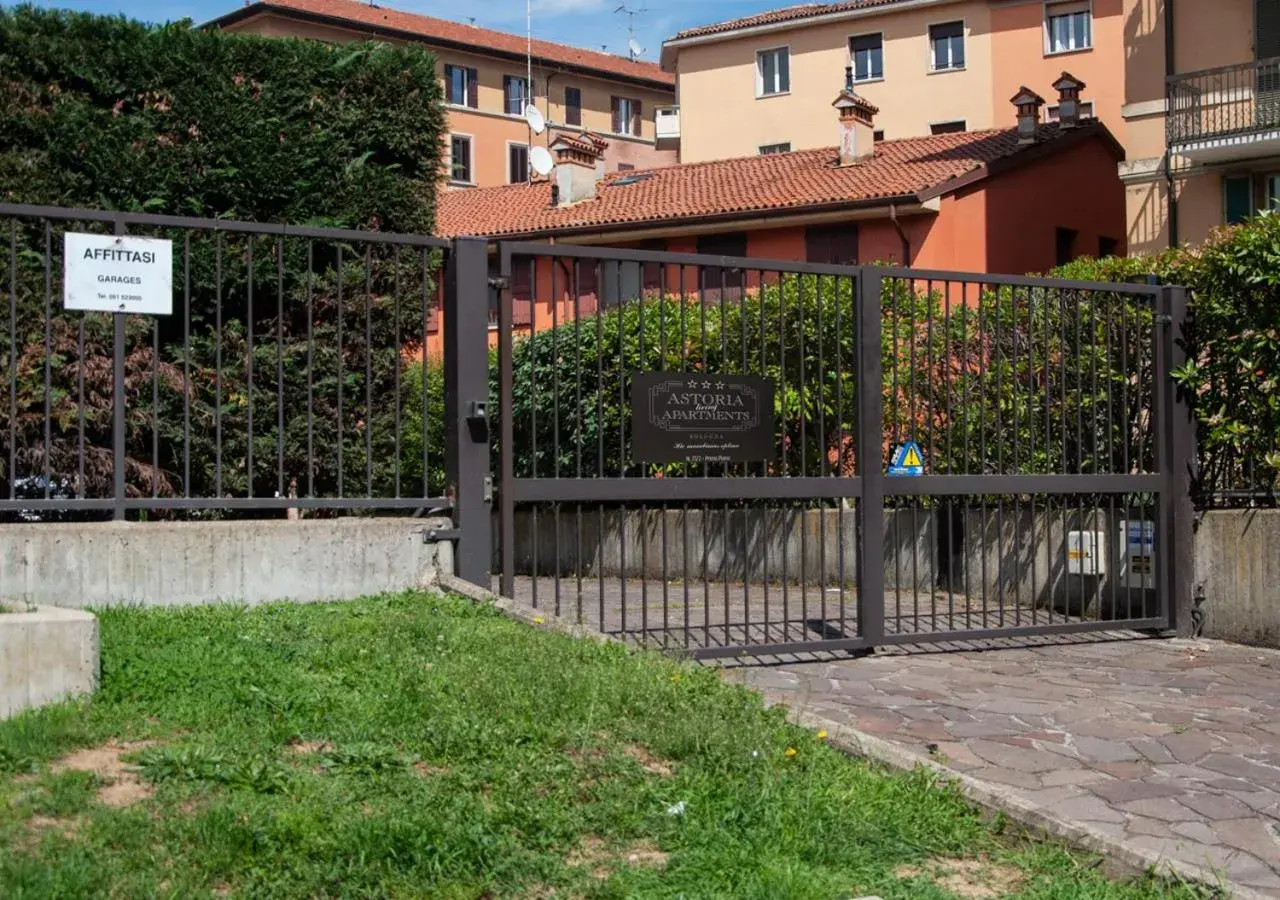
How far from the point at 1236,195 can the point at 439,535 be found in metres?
25.3

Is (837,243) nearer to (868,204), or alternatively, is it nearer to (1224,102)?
(868,204)

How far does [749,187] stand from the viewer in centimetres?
3425

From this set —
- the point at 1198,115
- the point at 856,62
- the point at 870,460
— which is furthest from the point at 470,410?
the point at 856,62

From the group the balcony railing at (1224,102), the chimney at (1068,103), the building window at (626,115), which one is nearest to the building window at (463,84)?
the building window at (626,115)

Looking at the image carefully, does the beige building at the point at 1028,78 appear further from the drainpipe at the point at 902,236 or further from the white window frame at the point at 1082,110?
the drainpipe at the point at 902,236

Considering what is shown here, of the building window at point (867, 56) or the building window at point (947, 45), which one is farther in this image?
the building window at point (867, 56)

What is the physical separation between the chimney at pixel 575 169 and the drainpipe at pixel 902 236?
31.6ft

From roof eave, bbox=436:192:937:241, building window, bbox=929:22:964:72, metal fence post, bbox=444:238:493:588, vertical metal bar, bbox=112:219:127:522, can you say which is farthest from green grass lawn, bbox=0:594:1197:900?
building window, bbox=929:22:964:72

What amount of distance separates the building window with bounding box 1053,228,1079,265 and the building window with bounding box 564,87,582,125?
121 feet

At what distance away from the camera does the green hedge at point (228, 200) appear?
394 inches

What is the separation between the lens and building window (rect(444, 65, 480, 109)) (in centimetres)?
6281

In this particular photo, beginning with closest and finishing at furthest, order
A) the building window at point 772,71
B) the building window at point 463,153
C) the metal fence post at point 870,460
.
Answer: the metal fence post at point 870,460
the building window at point 772,71
the building window at point 463,153

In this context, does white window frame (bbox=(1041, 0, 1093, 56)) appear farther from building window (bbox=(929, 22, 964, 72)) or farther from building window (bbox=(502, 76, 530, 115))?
building window (bbox=(502, 76, 530, 115))

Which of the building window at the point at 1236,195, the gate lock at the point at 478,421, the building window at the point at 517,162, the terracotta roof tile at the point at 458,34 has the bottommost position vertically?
the gate lock at the point at 478,421
